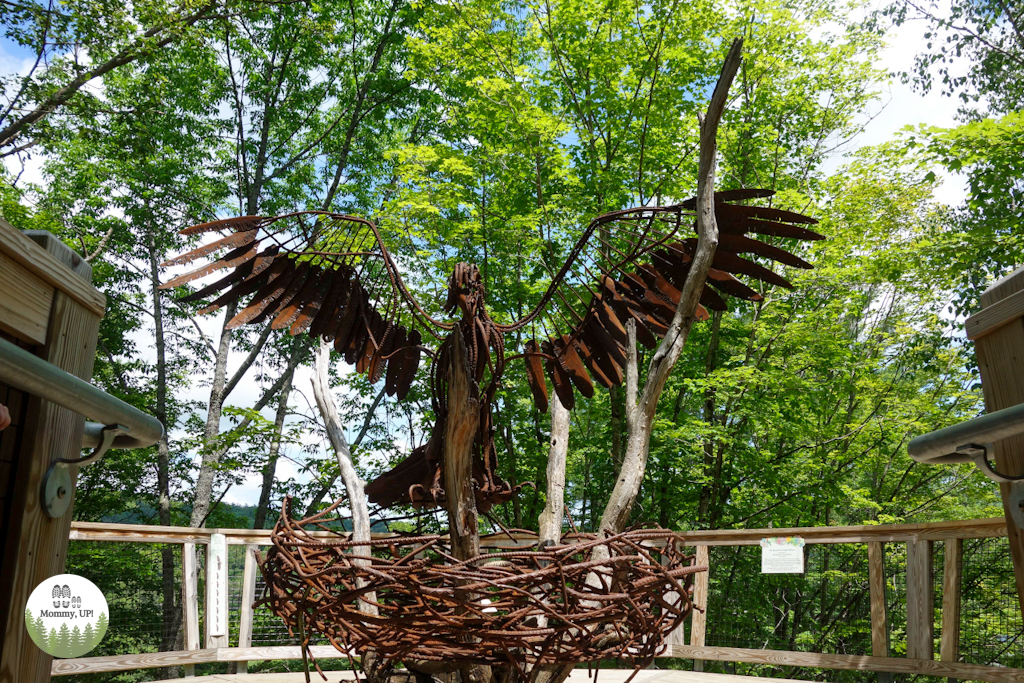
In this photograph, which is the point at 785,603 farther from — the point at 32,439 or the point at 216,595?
the point at 32,439

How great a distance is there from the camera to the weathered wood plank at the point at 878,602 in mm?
3754

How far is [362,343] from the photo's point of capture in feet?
5.77

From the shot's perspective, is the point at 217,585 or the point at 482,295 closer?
the point at 482,295

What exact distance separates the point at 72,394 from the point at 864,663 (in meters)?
4.11

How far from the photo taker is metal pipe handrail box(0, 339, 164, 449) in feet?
2.26

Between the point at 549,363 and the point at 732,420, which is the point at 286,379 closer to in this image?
the point at 732,420

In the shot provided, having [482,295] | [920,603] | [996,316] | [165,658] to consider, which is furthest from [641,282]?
[165,658]

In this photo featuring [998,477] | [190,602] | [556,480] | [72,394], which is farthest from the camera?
[190,602]

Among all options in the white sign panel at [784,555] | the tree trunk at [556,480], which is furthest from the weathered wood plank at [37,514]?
the white sign panel at [784,555]

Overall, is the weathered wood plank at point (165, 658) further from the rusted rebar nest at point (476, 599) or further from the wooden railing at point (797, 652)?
the rusted rebar nest at point (476, 599)

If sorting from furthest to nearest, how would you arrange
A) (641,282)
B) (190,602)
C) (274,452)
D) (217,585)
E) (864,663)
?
(274,452) → (217,585) → (190,602) → (864,663) → (641,282)

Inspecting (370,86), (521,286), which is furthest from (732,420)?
(370,86)

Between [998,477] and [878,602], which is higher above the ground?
[998,477]

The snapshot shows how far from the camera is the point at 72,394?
78 cm
